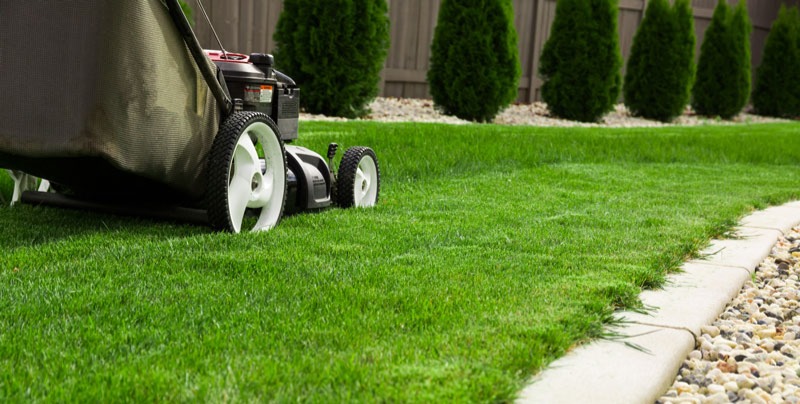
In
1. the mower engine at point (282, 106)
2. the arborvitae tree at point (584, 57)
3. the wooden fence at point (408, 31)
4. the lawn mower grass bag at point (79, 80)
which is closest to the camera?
the lawn mower grass bag at point (79, 80)

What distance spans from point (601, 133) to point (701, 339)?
723cm

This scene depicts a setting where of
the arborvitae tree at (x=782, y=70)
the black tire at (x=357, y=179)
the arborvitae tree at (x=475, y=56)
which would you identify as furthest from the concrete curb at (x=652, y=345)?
the arborvitae tree at (x=782, y=70)

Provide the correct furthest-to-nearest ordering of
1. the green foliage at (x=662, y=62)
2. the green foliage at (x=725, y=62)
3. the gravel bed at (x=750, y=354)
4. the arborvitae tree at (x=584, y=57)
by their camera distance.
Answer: the green foliage at (x=725, y=62)
the green foliage at (x=662, y=62)
the arborvitae tree at (x=584, y=57)
the gravel bed at (x=750, y=354)

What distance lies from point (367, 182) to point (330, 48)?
489 cm

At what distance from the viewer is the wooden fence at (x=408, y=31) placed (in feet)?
33.3

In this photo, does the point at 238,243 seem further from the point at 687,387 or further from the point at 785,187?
the point at 785,187

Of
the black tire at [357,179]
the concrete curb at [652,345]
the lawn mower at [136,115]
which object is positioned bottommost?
the concrete curb at [652,345]

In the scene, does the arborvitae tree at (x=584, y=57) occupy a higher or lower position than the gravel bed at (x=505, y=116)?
higher

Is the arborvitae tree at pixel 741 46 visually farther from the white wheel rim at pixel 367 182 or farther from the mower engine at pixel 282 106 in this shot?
the mower engine at pixel 282 106

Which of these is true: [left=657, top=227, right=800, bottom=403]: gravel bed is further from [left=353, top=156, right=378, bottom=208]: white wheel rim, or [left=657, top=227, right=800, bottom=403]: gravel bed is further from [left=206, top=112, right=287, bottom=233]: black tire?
[left=353, top=156, right=378, bottom=208]: white wheel rim

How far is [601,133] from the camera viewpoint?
984 centimetres

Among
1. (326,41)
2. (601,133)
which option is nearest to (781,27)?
(601,133)

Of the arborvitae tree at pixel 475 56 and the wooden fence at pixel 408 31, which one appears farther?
the arborvitae tree at pixel 475 56

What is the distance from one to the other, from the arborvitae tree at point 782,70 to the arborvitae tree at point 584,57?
20.7 feet
